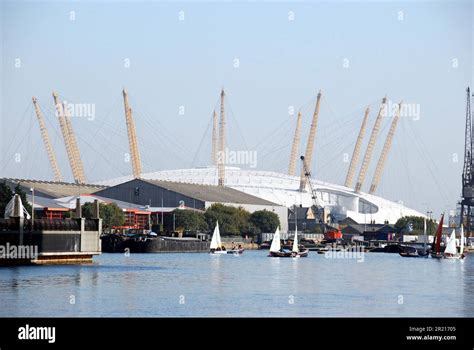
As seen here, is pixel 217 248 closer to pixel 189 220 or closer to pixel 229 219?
pixel 189 220

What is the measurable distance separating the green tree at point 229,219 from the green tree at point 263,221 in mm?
1146

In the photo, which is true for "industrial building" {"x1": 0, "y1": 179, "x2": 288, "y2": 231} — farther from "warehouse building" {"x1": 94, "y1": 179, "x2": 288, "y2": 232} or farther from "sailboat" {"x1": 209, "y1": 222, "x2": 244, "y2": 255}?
"sailboat" {"x1": 209, "y1": 222, "x2": 244, "y2": 255}

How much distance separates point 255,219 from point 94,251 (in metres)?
85.5

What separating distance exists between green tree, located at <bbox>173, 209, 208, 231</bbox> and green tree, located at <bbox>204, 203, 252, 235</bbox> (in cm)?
168

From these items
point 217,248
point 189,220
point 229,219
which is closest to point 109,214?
point 189,220

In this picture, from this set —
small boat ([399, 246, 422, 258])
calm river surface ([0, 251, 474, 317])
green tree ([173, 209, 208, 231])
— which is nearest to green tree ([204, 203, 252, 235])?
green tree ([173, 209, 208, 231])

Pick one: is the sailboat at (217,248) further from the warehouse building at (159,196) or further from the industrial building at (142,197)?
the warehouse building at (159,196)

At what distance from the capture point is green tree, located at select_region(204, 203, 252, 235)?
159 metres

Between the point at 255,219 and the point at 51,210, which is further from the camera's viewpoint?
the point at 255,219
